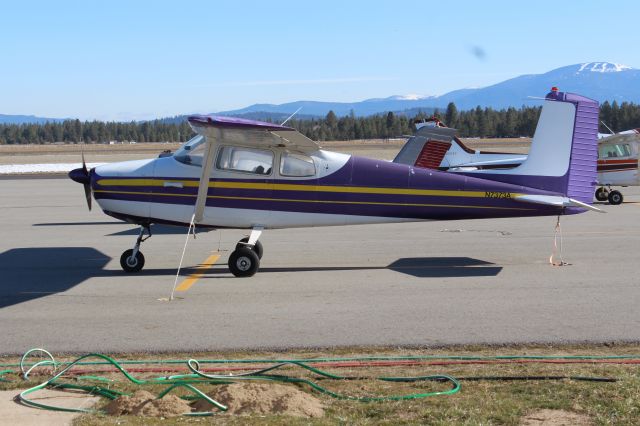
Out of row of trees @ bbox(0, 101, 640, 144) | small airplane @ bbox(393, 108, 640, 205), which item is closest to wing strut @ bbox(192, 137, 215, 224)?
small airplane @ bbox(393, 108, 640, 205)

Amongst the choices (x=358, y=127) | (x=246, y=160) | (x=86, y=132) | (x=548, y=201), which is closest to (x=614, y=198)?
(x=548, y=201)

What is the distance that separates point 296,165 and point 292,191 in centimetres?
38

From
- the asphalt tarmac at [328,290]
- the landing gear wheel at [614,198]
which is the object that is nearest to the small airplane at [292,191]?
the asphalt tarmac at [328,290]

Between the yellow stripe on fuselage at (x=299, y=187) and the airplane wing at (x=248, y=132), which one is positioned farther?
the yellow stripe on fuselage at (x=299, y=187)

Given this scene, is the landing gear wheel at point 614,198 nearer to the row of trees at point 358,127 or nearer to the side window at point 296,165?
the side window at point 296,165

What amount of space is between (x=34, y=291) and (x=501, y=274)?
6168mm

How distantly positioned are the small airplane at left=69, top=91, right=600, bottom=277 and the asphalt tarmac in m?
0.81

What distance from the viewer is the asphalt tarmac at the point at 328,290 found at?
24.7 ft

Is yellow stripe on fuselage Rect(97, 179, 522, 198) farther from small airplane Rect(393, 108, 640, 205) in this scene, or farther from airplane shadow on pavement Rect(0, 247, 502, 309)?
small airplane Rect(393, 108, 640, 205)

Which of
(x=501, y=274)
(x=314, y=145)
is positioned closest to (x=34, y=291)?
(x=314, y=145)

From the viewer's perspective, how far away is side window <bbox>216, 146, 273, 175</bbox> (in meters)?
11.2

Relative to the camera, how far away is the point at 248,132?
10.5 m

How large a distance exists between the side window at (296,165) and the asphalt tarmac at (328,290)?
141 centimetres

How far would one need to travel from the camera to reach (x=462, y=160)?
87.1ft
